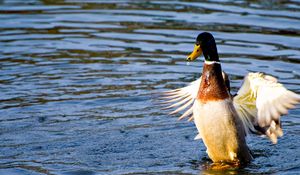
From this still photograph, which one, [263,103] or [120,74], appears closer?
[263,103]

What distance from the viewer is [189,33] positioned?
13.2 meters

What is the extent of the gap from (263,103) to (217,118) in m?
0.47

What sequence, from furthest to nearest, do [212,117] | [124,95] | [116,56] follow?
[116,56], [124,95], [212,117]

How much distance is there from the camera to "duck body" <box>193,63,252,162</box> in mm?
8055

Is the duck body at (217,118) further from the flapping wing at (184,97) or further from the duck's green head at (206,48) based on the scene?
the flapping wing at (184,97)

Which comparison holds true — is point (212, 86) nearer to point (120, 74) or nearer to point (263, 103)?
point (263, 103)

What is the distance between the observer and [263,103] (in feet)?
26.1

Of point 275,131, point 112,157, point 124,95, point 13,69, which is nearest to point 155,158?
point 112,157

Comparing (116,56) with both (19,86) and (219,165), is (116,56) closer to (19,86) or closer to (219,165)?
(19,86)

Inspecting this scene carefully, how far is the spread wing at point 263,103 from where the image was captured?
7715 millimetres

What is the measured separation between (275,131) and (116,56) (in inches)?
178

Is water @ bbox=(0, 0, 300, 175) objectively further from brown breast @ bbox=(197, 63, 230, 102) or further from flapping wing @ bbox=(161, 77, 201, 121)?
brown breast @ bbox=(197, 63, 230, 102)

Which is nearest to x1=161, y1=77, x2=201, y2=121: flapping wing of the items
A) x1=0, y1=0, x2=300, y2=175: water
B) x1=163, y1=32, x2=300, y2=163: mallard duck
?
x1=0, y1=0, x2=300, y2=175: water

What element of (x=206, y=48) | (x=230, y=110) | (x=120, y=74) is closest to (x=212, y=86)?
(x=230, y=110)
